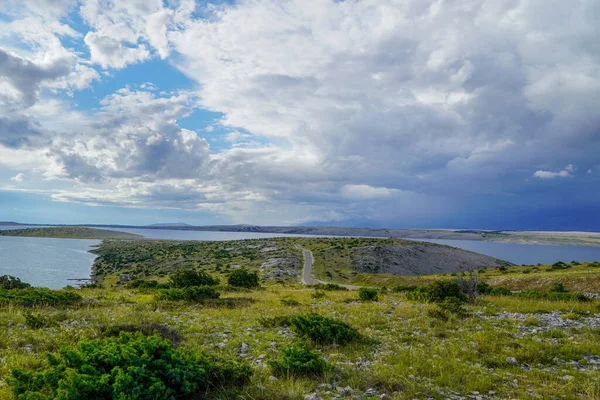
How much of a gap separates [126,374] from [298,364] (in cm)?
410

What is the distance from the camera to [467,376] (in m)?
8.87

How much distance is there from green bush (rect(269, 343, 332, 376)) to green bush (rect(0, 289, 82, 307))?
1644 centimetres

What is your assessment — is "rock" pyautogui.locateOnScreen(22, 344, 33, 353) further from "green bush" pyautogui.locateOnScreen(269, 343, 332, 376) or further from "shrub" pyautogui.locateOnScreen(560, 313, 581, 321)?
"shrub" pyautogui.locateOnScreen(560, 313, 581, 321)

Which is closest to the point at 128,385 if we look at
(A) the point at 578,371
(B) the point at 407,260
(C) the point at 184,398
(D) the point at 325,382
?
(C) the point at 184,398

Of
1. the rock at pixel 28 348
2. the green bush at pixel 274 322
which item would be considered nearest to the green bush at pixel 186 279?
the green bush at pixel 274 322

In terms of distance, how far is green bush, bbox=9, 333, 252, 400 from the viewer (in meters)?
6.13

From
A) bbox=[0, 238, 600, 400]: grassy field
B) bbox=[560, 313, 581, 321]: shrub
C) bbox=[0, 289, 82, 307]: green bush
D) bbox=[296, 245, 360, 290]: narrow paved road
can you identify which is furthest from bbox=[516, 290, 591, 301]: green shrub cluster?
bbox=[0, 289, 82, 307]: green bush

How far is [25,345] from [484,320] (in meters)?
18.4

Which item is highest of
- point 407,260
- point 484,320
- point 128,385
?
point 128,385

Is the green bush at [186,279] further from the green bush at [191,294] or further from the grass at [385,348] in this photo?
the grass at [385,348]

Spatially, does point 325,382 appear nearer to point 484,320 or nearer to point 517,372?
point 517,372

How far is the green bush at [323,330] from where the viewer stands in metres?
12.3

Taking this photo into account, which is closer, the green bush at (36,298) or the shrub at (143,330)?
the shrub at (143,330)

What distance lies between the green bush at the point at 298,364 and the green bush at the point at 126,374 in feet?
3.15
